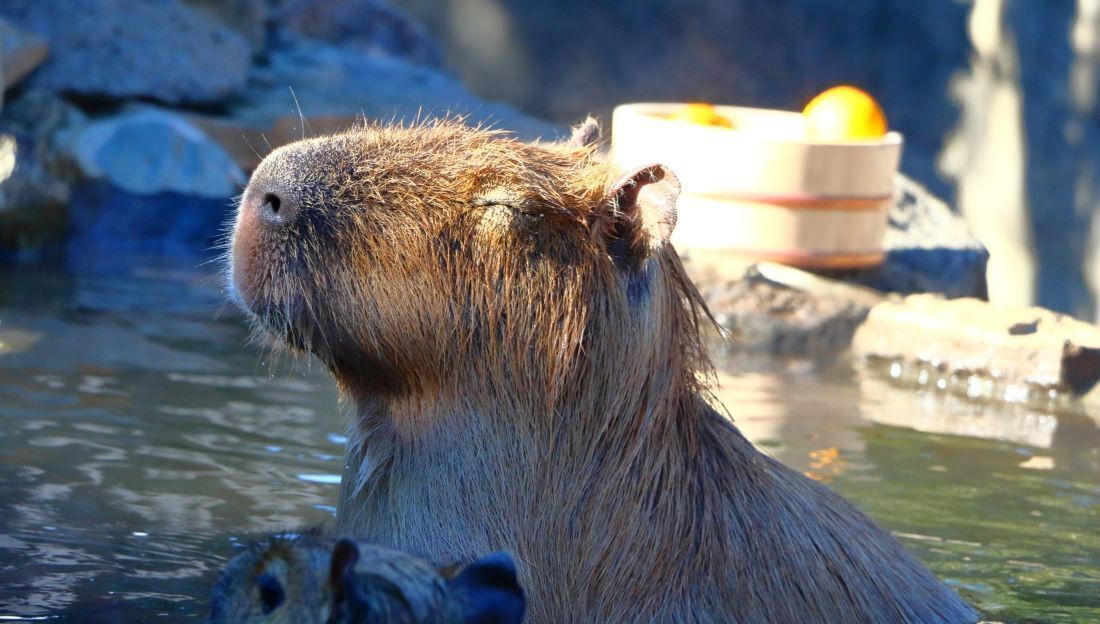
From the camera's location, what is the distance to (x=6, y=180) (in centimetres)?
748

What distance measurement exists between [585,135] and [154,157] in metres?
6.04

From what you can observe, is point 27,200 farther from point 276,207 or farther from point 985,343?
point 276,207

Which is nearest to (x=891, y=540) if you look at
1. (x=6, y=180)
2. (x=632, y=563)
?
(x=632, y=563)

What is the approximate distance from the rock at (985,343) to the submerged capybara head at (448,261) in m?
4.13

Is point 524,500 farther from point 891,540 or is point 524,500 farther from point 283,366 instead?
point 283,366

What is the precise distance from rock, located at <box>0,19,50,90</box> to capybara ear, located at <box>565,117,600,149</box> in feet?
19.8

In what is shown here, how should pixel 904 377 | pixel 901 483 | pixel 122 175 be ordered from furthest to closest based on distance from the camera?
pixel 122 175
pixel 904 377
pixel 901 483

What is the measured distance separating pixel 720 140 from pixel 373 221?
460 cm

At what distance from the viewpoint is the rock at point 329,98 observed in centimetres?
933

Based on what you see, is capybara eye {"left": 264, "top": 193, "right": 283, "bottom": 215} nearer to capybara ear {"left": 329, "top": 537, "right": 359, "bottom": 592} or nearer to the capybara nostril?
the capybara nostril

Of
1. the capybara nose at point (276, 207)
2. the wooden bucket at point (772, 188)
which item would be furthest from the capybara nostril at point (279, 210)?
the wooden bucket at point (772, 188)

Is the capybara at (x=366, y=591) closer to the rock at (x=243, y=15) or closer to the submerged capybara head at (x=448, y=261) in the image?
the submerged capybara head at (x=448, y=261)

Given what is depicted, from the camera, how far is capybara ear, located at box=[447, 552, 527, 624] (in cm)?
222

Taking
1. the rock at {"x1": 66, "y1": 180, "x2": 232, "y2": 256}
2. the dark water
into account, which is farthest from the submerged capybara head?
the rock at {"x1": 66, "y1": 180, "x2": 232, "y2": 256}
